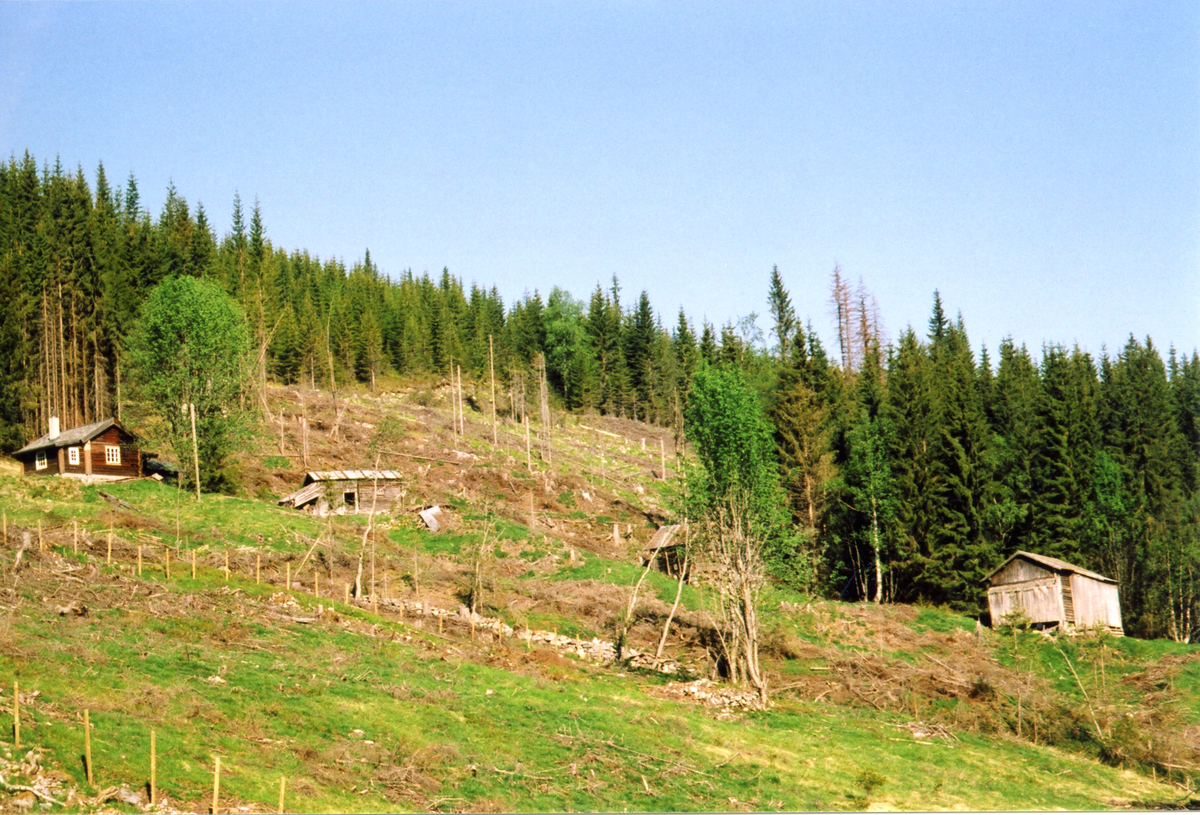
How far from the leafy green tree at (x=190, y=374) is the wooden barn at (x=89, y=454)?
2.34 metres

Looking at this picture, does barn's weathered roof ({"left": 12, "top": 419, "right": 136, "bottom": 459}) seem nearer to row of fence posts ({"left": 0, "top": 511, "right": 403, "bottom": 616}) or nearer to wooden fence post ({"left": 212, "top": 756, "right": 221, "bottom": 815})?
row of fence posts ({"left": 0, "top": 511, "right": 403, "bottom": 616})

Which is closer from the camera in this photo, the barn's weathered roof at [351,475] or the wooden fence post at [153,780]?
the wooden fence post at [153,780]

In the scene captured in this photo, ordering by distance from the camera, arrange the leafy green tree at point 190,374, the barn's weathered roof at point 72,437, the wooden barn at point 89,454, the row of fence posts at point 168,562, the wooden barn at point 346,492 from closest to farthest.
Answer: the row of fence posts at point 168,562, the barn's weathered roof at point 72,437, the wooden barn at point 89,454, the wooden barn at point 346,492, the leafy green tree at point 190,374

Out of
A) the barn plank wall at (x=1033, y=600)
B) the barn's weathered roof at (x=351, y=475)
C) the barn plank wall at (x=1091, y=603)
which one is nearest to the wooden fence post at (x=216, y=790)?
the barn's weathered roof at (x=351, y=475)

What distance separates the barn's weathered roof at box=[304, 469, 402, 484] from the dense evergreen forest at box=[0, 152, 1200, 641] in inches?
806

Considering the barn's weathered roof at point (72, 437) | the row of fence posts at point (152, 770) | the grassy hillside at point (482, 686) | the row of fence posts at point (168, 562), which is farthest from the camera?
the barn's weathered roof at point (72, 437)

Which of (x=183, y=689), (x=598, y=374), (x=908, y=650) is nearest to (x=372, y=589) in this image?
(x=183, y=689)

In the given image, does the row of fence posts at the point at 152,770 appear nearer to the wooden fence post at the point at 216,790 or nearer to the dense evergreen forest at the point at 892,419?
the wooden fence post at the point at 216,790

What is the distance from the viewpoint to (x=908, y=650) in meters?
41.8

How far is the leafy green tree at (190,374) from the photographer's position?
56.8 m

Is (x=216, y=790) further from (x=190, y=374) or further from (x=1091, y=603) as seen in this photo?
(x=190, y=374)

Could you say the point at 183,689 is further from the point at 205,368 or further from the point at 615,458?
the point at 615,458

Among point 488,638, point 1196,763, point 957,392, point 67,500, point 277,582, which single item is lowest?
point 1196,763

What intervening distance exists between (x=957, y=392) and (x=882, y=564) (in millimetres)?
11472
